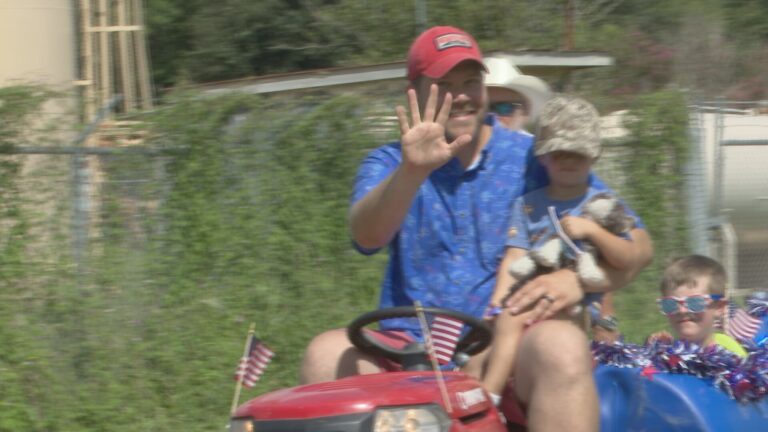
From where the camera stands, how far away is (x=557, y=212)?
3508 millimetres

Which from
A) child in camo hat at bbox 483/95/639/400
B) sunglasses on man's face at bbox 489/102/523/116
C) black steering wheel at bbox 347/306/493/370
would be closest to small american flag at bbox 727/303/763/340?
child in camo hat at bbox 483/95/639/400

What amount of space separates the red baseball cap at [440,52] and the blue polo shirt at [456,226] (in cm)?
32

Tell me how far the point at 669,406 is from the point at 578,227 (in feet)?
1.90

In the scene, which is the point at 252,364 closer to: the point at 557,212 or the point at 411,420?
the point at 411,420

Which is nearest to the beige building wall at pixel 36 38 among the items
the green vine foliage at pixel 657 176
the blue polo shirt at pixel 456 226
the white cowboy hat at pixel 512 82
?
the white cowboy hat at pixel 512 82

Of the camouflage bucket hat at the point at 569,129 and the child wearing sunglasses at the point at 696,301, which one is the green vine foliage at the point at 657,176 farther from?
the camouflage bucket hat at the point at 569,129

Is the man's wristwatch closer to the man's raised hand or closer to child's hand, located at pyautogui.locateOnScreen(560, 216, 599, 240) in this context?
child's hand, located at pyautogui.locateOnScreen(560, 216, 599, 240)

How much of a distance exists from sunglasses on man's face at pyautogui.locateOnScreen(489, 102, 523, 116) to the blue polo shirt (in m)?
2.92

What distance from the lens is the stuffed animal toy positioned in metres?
3.34

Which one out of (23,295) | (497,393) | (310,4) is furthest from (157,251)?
(310,4)

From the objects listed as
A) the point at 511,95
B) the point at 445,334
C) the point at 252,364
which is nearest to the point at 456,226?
the point at 445,334

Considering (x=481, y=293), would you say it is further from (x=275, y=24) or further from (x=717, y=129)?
(x=275, y=24)

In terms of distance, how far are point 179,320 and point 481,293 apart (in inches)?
124

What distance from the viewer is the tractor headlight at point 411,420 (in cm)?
269
